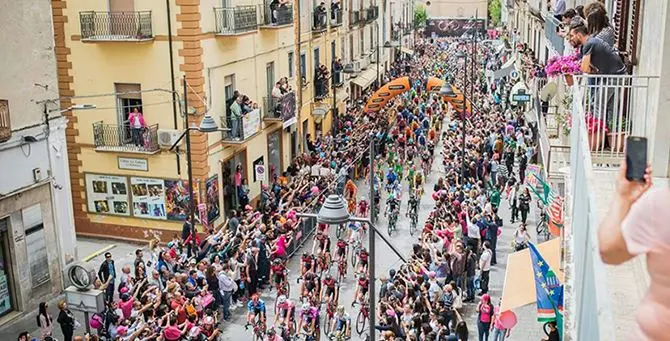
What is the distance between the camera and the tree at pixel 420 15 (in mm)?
99938

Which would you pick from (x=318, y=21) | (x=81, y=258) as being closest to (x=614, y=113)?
(x=81, y=258)

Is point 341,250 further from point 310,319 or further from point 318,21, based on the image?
point 318,21

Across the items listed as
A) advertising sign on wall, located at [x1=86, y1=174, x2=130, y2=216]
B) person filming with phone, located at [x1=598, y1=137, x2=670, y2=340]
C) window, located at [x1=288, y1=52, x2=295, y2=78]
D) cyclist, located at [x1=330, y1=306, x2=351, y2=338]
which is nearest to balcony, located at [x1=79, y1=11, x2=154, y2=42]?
advertising sign on wall, located at [x1=86, y1=174, x2=130, y2=216]

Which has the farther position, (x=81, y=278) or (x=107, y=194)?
(x=107, y=194)

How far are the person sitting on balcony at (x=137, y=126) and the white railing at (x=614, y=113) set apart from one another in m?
15.1

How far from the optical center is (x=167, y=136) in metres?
22.3

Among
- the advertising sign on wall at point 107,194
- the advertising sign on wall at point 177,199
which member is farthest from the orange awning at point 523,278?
the advertising sign on wall at point 107,194

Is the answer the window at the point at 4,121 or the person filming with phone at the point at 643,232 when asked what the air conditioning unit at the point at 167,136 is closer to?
the window at the point at 4,121

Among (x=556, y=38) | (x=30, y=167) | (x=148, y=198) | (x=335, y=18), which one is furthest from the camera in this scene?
(x=335, y=18)

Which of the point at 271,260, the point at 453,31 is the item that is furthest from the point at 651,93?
the point at 453,31

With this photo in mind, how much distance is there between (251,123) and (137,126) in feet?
12.5

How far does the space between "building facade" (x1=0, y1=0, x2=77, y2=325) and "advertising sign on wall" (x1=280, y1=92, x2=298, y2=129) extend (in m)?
9.87

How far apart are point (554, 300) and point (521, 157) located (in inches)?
705

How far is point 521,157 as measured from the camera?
93.2 ft
